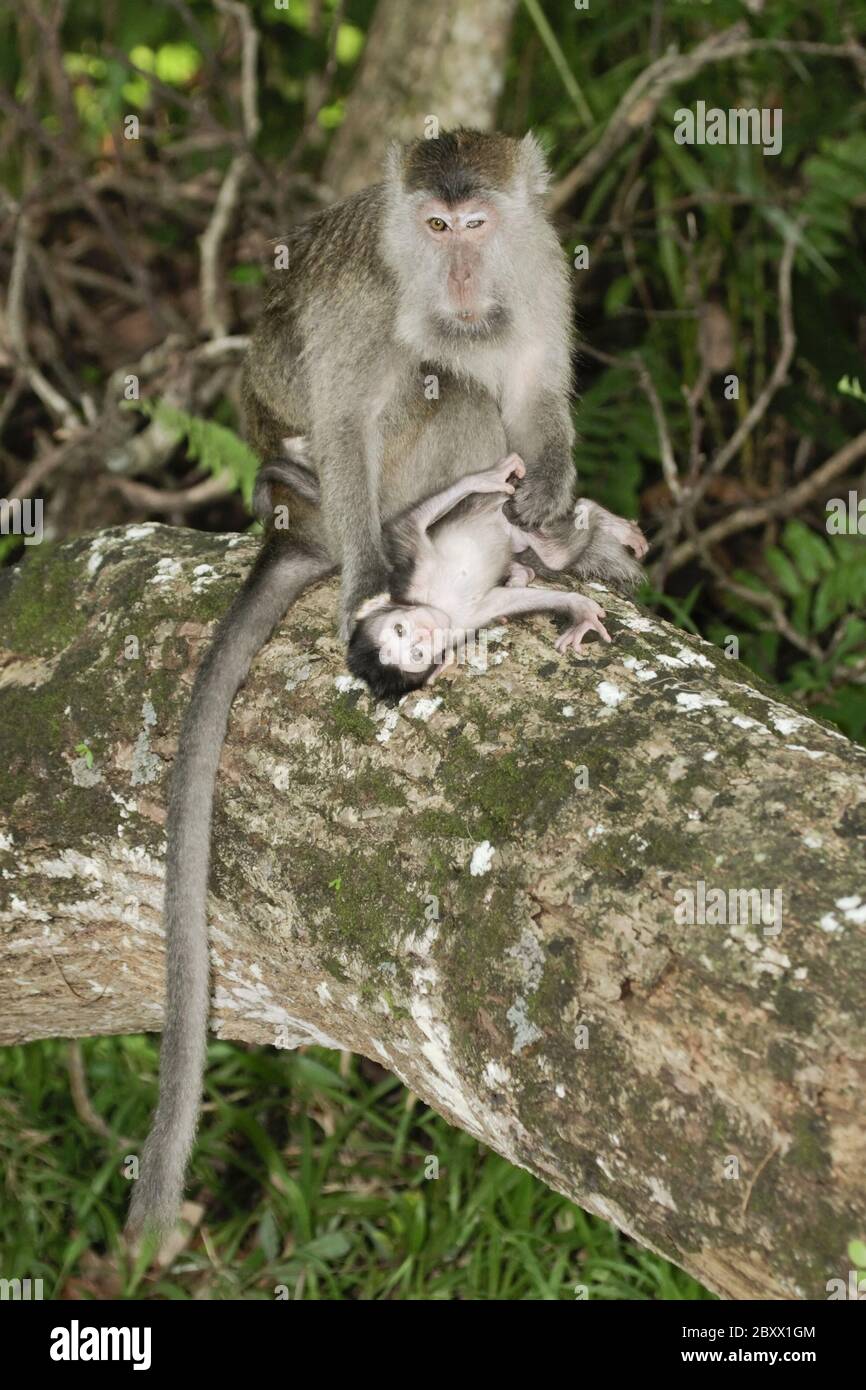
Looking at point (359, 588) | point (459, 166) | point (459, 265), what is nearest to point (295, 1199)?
point (359, 588)

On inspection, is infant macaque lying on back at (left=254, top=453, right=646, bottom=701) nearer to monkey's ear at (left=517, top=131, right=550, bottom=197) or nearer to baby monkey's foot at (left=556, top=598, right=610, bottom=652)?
baby monkey's foot at (left=556, top=598, right=610, bottom=652)

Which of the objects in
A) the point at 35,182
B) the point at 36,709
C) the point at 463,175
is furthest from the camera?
the point at 35,182

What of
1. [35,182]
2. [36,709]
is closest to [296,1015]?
[36,709]

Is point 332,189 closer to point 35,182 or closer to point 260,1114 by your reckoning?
point 35,182

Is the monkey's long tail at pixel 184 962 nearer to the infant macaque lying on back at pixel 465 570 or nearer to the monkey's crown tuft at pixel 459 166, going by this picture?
the infant macaque lying on back at pixel 465 570

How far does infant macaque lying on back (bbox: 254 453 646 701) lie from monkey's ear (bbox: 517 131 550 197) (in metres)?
0.80

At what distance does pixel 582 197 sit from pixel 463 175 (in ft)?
13.4

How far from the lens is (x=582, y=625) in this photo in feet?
10.8

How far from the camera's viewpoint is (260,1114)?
5.24m

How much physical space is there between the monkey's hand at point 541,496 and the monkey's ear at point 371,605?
1.61 ft

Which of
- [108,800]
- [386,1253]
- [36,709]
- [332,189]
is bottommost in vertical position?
[386,1253]

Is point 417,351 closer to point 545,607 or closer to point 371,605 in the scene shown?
point 371,605

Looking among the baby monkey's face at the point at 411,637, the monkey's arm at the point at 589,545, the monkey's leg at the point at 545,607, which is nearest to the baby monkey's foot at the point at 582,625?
the monkey's leg at the point at 545,607

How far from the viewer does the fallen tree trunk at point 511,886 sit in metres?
2.31
